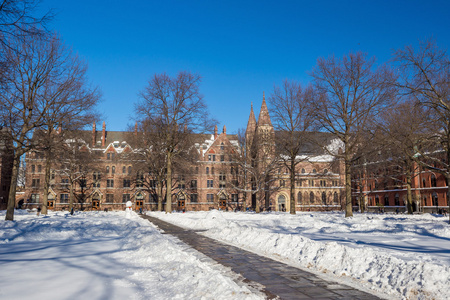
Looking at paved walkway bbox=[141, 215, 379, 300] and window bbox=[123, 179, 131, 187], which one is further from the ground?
window bbox=[123, 179, 131, 187]

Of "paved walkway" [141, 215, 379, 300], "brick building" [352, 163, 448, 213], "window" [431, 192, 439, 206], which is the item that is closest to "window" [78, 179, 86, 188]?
"brick building" [352, 163, 448, 213]

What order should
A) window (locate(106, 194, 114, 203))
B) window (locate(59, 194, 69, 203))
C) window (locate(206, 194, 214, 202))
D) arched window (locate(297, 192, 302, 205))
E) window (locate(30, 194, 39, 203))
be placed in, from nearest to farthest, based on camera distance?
1. window (locate(30, 194, 39, 203))
2. window (locate(59, 194, 69, 203))
3. window (locate(106, 194, 114, 203))
4. window (locate(206, 194, 214, 202))
5. arched window (locate(297, 192, 302, 205))

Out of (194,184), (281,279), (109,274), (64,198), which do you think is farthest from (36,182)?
(281,279)

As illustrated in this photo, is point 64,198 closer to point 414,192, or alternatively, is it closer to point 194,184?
point 194,184

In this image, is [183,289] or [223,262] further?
[223,262]

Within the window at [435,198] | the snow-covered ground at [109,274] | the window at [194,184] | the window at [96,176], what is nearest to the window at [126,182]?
the window at [96,176]

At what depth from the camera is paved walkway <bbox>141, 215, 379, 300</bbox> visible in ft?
21.5

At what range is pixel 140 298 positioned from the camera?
607 centimetres

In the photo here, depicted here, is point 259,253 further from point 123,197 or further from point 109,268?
point 123,197

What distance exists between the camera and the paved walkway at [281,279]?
6.55 m

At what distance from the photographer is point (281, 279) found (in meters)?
7.86

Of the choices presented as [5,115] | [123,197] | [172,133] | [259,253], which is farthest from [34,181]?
[259,253]

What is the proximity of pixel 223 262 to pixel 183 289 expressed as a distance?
3.72m

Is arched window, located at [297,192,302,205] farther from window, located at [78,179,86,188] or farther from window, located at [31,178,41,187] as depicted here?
window, located at [31,178,41,187]
